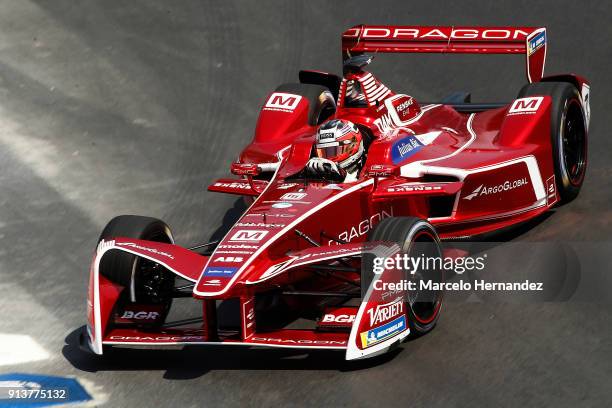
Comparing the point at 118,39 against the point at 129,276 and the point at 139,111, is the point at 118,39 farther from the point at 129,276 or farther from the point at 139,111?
the point at 129,276

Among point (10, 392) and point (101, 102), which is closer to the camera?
point (10, 392)

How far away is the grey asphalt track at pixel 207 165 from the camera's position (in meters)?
9.62

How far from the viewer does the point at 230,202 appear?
14297 mm

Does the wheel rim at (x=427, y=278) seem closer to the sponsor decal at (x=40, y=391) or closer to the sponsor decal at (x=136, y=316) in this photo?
the sponsor decal at (x=136, y=316)

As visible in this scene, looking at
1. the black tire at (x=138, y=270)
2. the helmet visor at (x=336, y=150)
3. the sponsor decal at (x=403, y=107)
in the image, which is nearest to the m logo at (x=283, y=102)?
the sponsor decal at (x=403, y=107)

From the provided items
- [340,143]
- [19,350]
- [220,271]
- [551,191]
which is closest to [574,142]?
[551,191]

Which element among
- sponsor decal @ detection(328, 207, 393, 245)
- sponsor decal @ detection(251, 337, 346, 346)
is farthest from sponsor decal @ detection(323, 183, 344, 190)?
sponsor decal @ detection(251, 337, 346, 346)

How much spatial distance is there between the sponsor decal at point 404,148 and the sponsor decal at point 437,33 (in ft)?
5.82

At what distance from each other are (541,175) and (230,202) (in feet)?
12.2

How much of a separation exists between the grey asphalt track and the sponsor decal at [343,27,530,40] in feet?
6.13

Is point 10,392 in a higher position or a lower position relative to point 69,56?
lower

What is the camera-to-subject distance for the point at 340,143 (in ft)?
37.9

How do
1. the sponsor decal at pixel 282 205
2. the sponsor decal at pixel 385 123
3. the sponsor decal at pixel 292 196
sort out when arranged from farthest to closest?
1. the sponsor decal at pixel 385 123
2. the sponsor decal at pixel 292 196
3. the sponsor decal at pixel 282 205

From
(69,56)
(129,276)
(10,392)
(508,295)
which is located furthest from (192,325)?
(69,56)
